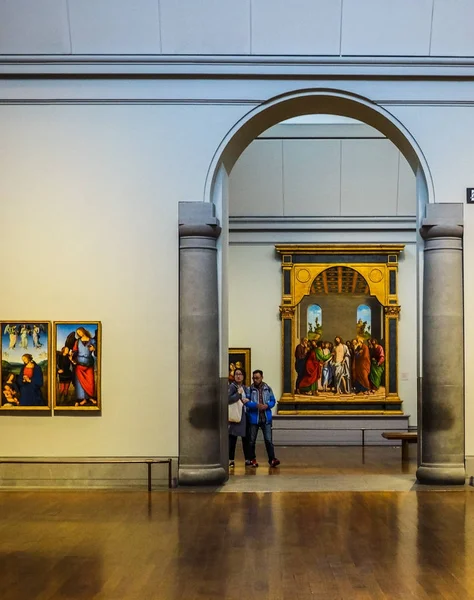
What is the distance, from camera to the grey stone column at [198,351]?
14.2 m

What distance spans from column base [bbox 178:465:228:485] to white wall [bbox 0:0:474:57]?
587 centimetres

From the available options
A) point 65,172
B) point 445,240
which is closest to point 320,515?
point 445,240

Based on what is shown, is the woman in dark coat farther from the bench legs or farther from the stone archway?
the bench legs

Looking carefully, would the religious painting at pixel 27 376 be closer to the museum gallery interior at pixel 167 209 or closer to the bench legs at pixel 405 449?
the museum gallery interior at pixel 167 209

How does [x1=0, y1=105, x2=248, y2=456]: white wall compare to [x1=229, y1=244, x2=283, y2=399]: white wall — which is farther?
[x1=229, y1=244, x2=283, y2=399]: white wall

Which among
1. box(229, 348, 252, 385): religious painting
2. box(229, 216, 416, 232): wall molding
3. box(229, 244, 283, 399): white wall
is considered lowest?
box(229, 348, 252, 385): religious painting

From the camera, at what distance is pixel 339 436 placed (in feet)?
74.1

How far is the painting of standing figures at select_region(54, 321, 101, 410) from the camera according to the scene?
14.3 metres


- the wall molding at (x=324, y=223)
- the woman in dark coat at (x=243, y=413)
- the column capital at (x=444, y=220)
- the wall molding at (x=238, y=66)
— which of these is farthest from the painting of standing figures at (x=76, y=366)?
the wall molding at (x=324, y=223)

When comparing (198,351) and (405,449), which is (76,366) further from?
(405,449)

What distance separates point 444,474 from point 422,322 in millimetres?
2208

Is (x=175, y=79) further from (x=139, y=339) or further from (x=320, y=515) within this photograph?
(x=320, y=515)

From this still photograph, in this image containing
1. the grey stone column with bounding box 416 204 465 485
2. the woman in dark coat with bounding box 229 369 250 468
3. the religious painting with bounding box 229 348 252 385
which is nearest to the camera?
the grey stone column with bounding box 416 204 465 485

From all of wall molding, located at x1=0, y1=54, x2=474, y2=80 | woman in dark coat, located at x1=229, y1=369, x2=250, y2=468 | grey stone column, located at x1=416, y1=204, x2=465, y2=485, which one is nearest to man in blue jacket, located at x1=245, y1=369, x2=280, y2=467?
woman in dark coat, located at x1=229, y1=369, x2=250, y2=468
